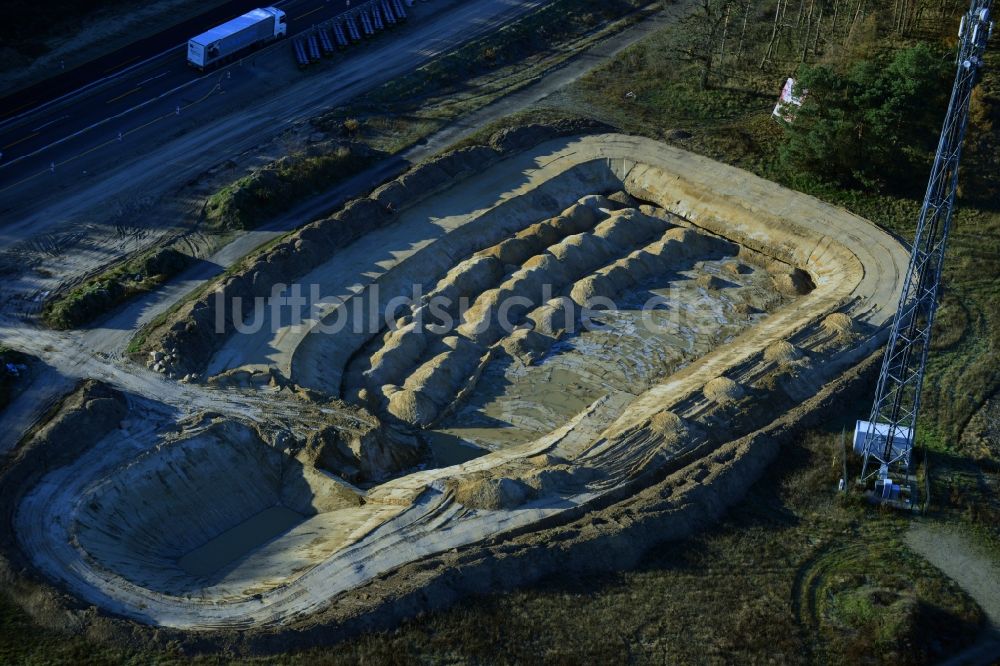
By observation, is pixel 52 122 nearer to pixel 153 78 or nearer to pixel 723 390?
pixel 153 78

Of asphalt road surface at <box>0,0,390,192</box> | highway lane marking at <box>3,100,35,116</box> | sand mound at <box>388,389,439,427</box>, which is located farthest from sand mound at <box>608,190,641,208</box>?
highway lane marking at <box>3,100,35,116</box>

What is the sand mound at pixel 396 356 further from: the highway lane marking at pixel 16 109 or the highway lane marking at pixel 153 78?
the highway lane marking at pixel 16 109

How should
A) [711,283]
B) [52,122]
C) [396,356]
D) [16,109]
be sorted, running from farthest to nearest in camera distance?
[16,109], [52,122], [711,283], [396,356]

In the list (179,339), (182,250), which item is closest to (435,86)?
(182,250)

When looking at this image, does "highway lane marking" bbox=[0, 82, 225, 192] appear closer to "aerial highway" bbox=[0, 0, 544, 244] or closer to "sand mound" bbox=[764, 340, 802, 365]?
"aerial highway" bbox=[0, 0, 544, 244]

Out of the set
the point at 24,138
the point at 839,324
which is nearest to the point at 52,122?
the point at 24,138

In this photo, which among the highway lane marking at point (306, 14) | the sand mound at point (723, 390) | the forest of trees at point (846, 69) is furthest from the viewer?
the highway lane marking at point (306, 14)

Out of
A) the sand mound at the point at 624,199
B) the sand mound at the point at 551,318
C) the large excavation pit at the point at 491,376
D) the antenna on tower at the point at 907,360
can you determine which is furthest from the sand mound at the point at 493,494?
the sand mound at the point at 624,199
